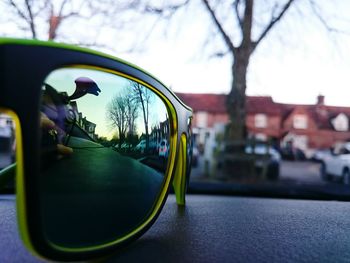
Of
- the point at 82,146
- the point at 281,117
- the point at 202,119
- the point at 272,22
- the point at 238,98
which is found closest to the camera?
the point at 82,146

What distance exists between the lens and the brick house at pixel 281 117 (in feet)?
7.62

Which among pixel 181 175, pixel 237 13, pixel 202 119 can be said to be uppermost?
pixel 237 13

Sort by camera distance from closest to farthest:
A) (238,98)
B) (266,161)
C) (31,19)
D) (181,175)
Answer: (181,175) → (31,19) → (238,98) → (266,161)

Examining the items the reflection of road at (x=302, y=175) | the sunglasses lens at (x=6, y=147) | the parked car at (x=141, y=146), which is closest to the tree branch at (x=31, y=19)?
the sunglasses lens at (x=6, y=147)

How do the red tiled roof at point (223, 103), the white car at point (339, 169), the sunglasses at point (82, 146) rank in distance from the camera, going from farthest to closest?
the red tiled roof at point (223, 103)
the white car at point (339, 169)
the sunglasses at point (82, 146)

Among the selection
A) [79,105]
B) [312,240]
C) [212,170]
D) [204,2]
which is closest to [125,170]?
[79,105]

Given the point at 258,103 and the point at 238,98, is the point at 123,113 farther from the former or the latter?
the point at 258,103

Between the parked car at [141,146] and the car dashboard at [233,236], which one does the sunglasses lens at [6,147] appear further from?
the parked car at [141,146]

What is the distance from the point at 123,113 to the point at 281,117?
3.66 meters

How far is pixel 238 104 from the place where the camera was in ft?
8.37

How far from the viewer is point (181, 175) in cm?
78

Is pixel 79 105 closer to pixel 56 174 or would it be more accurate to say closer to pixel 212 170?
pixel 56 174

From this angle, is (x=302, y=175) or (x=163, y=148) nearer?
(x=163, y=148)

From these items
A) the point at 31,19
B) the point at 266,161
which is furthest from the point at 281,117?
the point at 31,19
